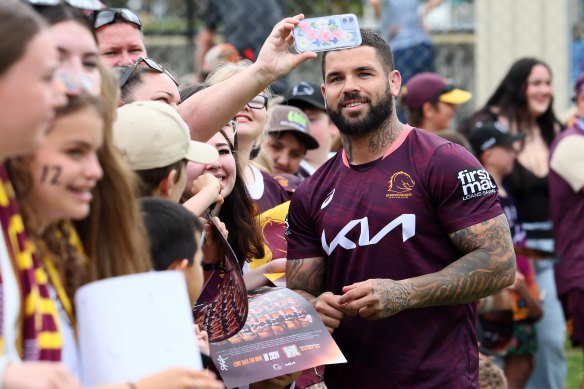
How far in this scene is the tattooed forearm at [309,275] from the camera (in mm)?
3994

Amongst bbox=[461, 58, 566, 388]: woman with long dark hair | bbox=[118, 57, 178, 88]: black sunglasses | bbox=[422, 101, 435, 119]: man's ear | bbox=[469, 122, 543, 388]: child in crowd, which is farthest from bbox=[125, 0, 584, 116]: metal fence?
bbox=[118, 57, 178, 88]: black sunglasses

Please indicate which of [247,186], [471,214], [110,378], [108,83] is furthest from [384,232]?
[110,378]

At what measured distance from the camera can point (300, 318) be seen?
3621 mm

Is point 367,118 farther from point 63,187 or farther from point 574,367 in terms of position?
point 574,367

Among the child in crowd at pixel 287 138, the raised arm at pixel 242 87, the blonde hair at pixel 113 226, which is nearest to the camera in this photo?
the blonde hair at pixel 113 226

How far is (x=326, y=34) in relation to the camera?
3.81m

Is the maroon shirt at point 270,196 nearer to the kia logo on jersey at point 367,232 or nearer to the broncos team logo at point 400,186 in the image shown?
the kia logo on jersey at point 367,232

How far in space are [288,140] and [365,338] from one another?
2071 millimetres

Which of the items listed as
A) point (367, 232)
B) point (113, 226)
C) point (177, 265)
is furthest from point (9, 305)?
point (367, 232)

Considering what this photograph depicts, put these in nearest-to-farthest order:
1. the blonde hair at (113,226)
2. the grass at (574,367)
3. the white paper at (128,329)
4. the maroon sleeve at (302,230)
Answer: the white paper at (128,329)
the blonde hair at (113,226)
the maroon sleeve at (302,230)
the grass at (574,367)

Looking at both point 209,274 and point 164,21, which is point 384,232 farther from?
point 164,21

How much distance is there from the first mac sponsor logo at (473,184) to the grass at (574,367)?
4578 millimetres

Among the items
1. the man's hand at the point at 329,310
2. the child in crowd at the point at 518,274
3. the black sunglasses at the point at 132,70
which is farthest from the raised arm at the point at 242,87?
the child in crowd at the point at 518,274

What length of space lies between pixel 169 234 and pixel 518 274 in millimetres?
4340
